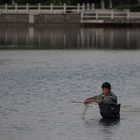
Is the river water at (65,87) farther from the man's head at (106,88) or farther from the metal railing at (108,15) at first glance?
the metal railing at (108,15)

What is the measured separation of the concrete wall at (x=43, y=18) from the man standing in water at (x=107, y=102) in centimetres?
6616

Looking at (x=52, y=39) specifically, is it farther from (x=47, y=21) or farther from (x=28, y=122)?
(x=28, y=122)

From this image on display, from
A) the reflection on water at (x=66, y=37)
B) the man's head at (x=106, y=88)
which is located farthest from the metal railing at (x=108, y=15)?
the man's head at (x=106, y=88)

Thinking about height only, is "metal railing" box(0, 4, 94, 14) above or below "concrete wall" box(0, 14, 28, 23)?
above

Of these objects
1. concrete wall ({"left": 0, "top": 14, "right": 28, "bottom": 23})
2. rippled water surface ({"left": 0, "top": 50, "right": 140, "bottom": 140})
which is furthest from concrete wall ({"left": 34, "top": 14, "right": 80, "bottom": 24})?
rippled water surface ({"left": 0, "top": 50, "right": 140, "bottom": 140})

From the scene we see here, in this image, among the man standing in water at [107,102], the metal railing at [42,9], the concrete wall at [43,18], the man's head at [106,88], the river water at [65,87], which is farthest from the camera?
the concrete wall at [43,18]

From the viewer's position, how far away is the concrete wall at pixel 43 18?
96.5m

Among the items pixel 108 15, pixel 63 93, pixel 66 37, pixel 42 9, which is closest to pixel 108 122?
pixel 63 93

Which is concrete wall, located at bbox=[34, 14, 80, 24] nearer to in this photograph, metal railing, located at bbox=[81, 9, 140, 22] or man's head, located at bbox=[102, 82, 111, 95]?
metal railing, located at bbox=[81, 9, 140, 22]

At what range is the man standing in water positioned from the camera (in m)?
29.7

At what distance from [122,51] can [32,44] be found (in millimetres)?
9074

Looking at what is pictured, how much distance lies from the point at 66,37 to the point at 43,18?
17.1 meters

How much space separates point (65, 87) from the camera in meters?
40.8

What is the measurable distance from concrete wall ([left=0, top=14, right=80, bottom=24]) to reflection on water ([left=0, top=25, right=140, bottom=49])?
23.6 inches
